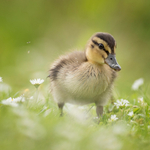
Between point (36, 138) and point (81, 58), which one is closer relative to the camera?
point (36, 138)

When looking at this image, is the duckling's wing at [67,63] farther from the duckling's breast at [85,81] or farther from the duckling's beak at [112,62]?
the duckling's beak at [112,62]

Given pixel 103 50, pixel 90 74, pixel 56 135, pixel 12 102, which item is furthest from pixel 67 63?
pixel 56 135

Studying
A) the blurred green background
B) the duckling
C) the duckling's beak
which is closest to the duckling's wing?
the duckling

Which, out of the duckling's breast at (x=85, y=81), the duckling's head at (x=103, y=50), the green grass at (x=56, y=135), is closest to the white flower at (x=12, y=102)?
the green grass at (x=56, y=135)

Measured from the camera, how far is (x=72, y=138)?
200 cm

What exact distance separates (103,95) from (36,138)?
50.4 inches

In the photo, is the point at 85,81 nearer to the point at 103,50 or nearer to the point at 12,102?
the point at 103,50

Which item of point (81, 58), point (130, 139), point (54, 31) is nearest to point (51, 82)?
point (81, 58)

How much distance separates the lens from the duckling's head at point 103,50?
2861mm

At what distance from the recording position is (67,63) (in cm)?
310

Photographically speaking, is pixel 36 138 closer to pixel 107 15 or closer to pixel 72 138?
pixel 72 138

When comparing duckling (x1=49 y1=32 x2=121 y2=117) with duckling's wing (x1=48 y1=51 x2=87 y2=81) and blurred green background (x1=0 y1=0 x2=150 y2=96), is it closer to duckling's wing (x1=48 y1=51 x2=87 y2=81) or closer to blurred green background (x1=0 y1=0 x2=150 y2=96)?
duckling's wing (x1=48 y1=51 x2=87 y2=81)

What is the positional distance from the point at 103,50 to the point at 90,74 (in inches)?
10.4

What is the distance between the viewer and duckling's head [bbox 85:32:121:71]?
2861mm
